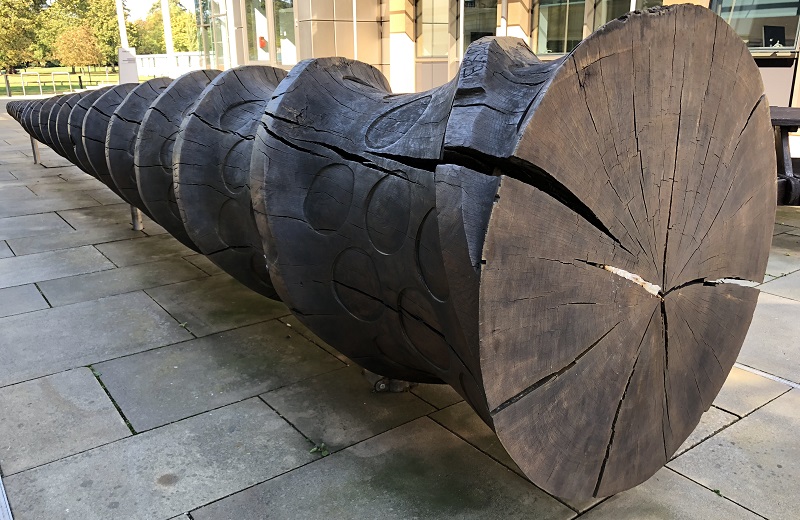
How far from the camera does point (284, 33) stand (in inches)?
691

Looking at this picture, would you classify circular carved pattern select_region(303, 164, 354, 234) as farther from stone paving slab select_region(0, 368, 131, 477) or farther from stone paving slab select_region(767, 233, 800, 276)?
stone paving slab select_region(767, 233, 800, 276)

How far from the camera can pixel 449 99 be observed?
179 cm

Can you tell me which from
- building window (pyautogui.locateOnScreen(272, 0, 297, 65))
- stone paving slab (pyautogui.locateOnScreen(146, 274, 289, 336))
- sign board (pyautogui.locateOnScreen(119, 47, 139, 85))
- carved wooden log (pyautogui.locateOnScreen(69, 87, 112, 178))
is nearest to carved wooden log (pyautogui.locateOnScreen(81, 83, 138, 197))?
carved wooden log (pyautogui.locateOnScreen(69, 87, 112, 178))

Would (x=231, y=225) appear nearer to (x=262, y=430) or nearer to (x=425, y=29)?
(x=262, y=430)

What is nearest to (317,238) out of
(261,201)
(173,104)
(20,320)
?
(261,201)

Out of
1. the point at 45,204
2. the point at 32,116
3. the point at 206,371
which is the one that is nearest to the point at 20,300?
the point at 206,371

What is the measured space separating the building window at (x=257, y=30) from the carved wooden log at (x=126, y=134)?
14.7 m

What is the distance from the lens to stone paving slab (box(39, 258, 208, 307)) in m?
4.25

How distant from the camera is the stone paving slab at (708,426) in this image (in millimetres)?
2541

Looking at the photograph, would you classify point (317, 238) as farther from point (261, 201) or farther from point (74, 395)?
point (74, 395)

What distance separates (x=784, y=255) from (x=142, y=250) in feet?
17.4

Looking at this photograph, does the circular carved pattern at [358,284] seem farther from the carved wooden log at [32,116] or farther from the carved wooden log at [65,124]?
the carved wooden log at [32,116]

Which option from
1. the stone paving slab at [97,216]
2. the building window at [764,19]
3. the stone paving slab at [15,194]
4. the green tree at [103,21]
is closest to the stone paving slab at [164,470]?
the stone paving slab at [97,216]

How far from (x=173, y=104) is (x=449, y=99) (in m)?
2.57
